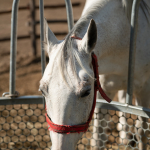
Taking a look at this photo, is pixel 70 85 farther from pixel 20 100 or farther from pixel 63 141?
pixel 20 100

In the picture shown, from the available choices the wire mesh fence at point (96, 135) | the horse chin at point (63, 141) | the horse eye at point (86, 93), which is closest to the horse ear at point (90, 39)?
the horse eye at point (86, 93)

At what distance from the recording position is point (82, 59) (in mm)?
1108

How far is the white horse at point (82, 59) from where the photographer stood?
41.1 inches

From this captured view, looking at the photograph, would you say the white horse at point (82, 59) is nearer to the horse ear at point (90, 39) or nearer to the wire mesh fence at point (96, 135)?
the horse ear at point (90, 39)

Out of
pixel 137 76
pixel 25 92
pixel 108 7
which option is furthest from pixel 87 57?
pixel 25 92

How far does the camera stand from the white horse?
1045mm

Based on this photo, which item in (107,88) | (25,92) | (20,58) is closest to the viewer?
(107,88)

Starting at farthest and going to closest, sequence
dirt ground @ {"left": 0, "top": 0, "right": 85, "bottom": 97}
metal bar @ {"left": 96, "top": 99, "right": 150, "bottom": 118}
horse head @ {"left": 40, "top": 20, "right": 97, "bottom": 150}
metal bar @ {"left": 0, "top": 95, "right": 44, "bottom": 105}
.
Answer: dirt ground @ {"left": 0, "top": 0, "right": 85, "bottom": 97} → metal bar @ {"left": 0, "top": 95, "right": 44, "bottom": 105} → metal bar @ {"left": 96, "top": 99, "right": 150, "bottom": 118} → horse head @ {"left": 40, "top": 20, "right": 97, "bottom": 150}

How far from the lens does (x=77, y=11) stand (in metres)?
7.55

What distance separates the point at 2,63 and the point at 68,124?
4284 mm

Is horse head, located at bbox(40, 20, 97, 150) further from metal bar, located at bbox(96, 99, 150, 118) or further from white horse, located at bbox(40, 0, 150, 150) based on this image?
metal bar, located at bbox(96, 99, 150, 118)

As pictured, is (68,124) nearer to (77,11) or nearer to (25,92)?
(25,92)

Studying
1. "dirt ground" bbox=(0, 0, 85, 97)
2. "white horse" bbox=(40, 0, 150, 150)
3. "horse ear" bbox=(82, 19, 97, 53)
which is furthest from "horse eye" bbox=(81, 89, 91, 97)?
"dirt ground" bbox=(0, 0, 85, 97)

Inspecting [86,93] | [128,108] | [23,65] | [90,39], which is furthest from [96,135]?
[23,65]
